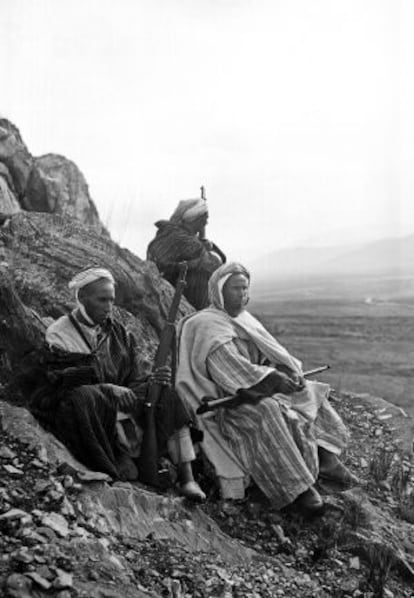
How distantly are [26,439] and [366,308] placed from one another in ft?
94.7

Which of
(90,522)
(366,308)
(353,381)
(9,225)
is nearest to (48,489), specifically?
(90,522)

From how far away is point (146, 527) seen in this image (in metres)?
4.74

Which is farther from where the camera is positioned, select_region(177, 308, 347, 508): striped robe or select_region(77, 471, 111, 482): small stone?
select_region(177, 308, 347, 508): striped robe

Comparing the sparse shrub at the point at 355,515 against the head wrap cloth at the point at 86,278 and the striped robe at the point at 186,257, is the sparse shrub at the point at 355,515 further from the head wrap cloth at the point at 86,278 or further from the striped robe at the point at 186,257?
the striped robe at the point at 186,257

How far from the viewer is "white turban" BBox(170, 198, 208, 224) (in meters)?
8.23

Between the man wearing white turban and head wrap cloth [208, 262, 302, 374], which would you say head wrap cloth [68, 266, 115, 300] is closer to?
head wrap cloth [208, 262, 302, 374]

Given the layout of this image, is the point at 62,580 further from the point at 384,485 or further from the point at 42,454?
the point at 384,485

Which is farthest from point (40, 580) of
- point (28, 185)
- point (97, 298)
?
point (28, 185)

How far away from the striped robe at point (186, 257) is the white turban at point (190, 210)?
0.12 metres

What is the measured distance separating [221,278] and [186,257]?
2011 mm

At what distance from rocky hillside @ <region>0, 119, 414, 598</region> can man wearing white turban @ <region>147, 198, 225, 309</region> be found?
2.75 ft

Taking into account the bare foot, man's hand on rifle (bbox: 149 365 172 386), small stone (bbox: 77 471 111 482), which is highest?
man's hand on rifle (bbox: 149 365 172 386)

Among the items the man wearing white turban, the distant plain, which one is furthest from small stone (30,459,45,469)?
the distant plain

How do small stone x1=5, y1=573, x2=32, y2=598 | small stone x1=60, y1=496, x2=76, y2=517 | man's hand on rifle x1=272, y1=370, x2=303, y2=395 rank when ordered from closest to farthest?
1. small stone x1=5, y1=573, x2=32, y2=598
2. small stone x1=60, y1=496, x2=76, y2=517
3. man's hand on rifle x1=272, y1=370, x2=303, y2=395
